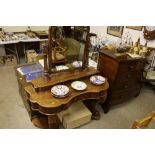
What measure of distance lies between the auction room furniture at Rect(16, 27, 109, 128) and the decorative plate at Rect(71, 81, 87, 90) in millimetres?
37

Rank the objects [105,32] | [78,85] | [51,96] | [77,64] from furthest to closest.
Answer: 1. [105,32]
2. [77,64]
3. [78,85]
4. [51,96]

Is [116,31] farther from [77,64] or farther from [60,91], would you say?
[60,91]

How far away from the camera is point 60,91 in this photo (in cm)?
167

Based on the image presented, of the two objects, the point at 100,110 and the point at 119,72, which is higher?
the point at 119,72

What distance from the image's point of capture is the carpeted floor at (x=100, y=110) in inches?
82.8

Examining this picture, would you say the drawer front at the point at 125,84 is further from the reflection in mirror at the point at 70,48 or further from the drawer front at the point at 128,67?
the reflection in mirror at the point at 70,48

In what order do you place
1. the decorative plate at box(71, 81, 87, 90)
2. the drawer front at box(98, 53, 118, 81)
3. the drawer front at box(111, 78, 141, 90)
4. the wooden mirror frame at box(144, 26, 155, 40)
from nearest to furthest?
the decorative plate at box(71, 81, 87, 90) → the drawer front at box(98, 53, 118, 81) → the drawer front at box(111, 78, 141, 90) → the wooden mirror frame at box(144, 26, 155, 40)

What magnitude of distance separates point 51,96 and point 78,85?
37 cm

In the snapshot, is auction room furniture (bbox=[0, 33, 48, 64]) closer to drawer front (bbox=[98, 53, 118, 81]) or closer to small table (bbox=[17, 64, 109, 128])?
small table (bbox=[17, 64, 109, 128])

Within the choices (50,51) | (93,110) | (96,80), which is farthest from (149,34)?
(50,51)

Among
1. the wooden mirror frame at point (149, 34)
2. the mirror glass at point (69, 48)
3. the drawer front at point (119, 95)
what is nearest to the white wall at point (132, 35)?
the wooden mirror frame at point (149, 34)

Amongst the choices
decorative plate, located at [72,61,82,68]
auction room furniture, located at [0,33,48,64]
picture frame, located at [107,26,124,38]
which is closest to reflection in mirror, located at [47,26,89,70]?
decorative plate, located at [72,61,82,68]

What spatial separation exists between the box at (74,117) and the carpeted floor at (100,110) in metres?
0.11

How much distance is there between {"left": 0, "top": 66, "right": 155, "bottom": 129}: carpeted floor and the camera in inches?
82.8
